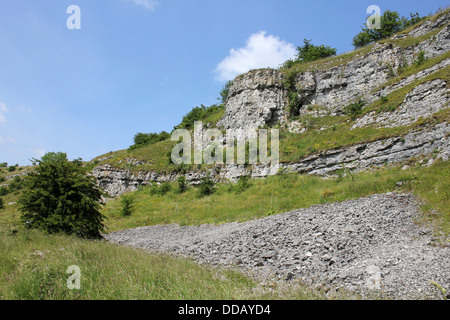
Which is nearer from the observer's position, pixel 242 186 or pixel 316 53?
pixel 242 186

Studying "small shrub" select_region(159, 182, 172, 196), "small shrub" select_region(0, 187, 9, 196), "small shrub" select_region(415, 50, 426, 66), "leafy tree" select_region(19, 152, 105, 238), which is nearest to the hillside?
"small shrub" select_region(415, 50, 426, 66)

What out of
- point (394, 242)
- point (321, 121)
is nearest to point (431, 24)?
point (321, 121)

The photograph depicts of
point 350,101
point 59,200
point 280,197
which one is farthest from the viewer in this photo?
point 350,101

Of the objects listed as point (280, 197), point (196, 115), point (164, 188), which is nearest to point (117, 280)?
point (280, 197)

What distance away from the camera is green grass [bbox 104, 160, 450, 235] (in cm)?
1128

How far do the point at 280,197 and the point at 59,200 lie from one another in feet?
49.9

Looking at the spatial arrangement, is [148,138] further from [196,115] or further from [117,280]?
[117,280]

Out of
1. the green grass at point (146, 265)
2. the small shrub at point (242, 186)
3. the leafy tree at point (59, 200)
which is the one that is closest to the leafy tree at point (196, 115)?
the small shrub at point (242, 186)

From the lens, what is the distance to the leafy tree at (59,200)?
36.6ft

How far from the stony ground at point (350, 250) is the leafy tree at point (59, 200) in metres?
3.43

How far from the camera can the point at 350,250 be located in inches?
290

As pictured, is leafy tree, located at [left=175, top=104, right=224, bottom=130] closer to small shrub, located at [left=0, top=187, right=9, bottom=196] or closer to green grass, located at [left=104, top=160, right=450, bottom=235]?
green grass, located at [left=104, top=160, right=450, bottom=235]

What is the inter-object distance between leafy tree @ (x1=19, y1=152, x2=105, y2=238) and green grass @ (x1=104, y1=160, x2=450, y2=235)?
7.98m
